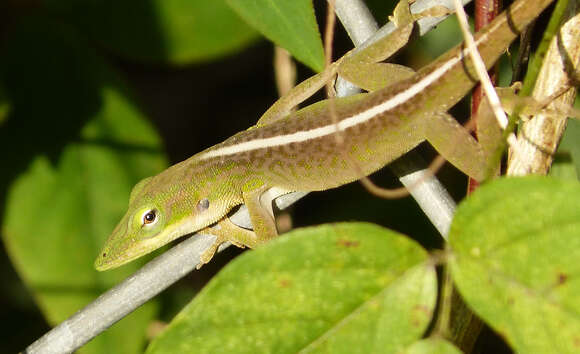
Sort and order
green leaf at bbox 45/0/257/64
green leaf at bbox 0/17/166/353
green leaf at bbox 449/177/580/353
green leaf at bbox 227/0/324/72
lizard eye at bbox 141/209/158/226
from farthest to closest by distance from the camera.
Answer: green leaf at bbox 45/0/257/64 → green leaf at bbox 0/17/166/353 → lizard eye at bbox 141/209/158/226 → green leaf at bbox 227/0/324/72 → green leaf at bbox 449/177/580/353

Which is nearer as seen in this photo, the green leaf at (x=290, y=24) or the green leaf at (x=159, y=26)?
the green leaf at (x=290, y=24)

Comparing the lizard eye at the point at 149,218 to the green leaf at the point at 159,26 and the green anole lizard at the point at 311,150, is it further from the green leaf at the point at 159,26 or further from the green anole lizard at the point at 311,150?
the green leaf at the point at 159,26

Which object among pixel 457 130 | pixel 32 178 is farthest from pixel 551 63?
pixel 32 178

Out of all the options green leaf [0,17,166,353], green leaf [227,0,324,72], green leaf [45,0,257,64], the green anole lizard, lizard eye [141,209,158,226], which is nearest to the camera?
green leaf [227,0,324,72]

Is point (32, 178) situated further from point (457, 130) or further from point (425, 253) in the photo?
point (425, 253)

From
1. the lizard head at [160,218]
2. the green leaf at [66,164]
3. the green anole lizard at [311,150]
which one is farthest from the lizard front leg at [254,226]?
the green leaf at [66,164]

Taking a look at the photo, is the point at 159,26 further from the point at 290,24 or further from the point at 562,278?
the point at 562,278

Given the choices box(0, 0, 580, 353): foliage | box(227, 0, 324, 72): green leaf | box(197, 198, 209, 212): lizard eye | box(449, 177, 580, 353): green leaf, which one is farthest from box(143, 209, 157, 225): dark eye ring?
box(449, 177, 580, 353): green leaf

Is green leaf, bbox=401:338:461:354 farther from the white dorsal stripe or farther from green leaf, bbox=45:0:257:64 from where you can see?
green leaf, bbox=45:0:257:64
